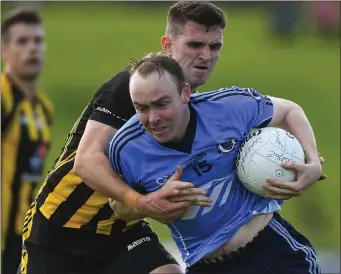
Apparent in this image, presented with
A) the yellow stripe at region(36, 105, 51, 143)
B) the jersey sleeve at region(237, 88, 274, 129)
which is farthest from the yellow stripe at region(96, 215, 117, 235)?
the yellow stripe at region(36, 105, 51, 143)

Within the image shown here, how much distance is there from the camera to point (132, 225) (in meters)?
6.66

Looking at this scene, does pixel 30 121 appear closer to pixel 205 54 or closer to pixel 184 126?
pixel 205 54

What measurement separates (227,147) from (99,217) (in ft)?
3.74

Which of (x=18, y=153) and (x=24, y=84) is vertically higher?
(x=24, y=84)

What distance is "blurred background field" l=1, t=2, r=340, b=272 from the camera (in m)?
Result: 31.4

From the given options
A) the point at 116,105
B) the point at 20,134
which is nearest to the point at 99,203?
the point at 116,105

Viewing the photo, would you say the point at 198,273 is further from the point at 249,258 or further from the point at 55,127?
the point at 55,127

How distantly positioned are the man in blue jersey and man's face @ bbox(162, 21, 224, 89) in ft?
1.05

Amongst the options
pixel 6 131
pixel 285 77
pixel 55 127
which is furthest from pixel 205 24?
pixel 285 77

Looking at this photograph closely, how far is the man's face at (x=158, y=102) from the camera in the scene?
18.0 feet

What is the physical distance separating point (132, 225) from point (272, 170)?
1.35 metres

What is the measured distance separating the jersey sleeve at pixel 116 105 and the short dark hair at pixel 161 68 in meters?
0.40

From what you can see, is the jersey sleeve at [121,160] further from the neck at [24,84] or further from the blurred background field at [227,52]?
the blurred background field at [227,52]

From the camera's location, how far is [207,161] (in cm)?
575
